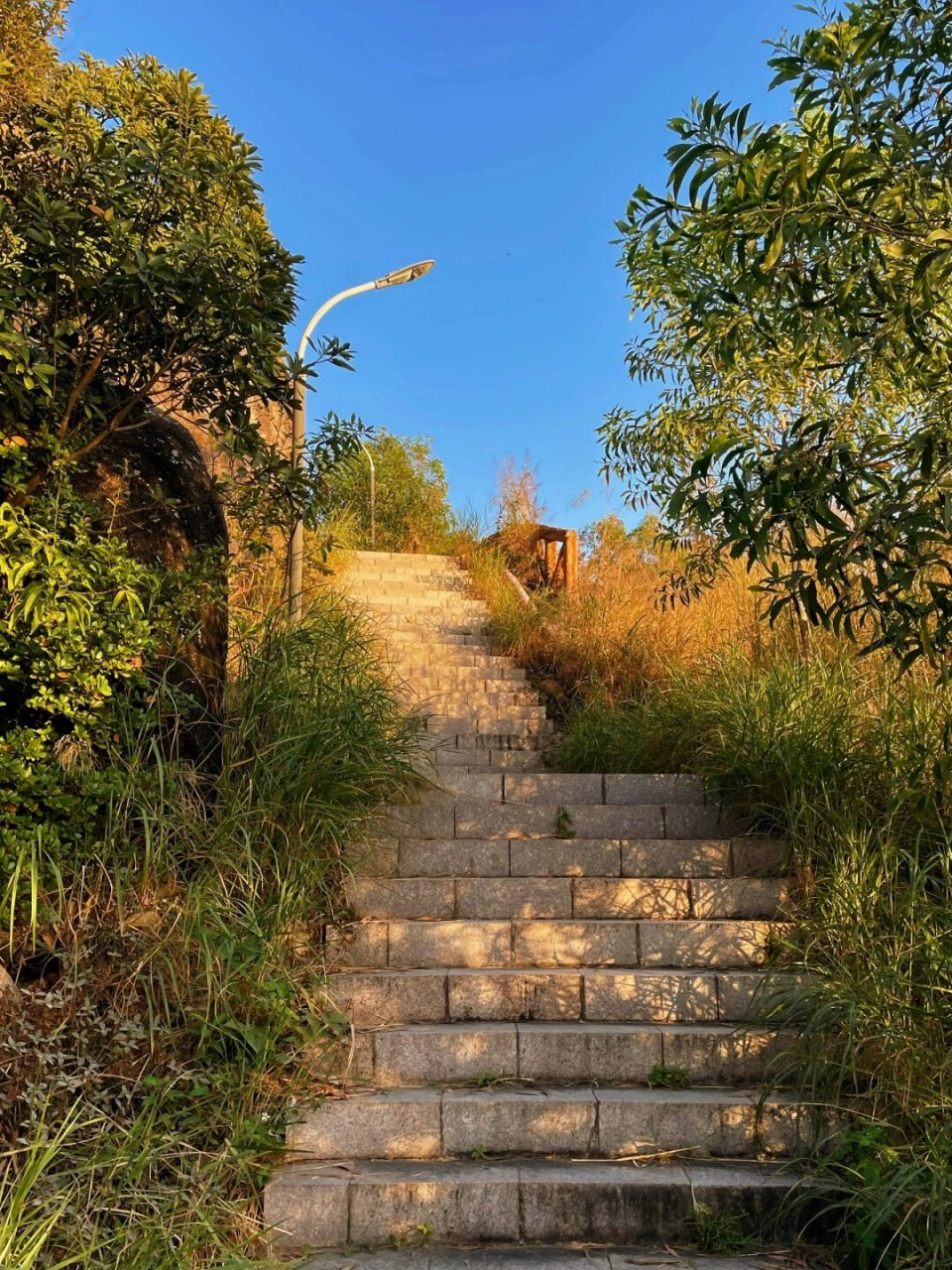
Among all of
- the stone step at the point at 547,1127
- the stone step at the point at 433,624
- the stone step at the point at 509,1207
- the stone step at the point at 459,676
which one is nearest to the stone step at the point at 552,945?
the stone step at the point at 547,1127

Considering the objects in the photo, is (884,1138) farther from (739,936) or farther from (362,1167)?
(362,1167)

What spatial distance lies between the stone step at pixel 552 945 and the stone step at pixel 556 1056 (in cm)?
42

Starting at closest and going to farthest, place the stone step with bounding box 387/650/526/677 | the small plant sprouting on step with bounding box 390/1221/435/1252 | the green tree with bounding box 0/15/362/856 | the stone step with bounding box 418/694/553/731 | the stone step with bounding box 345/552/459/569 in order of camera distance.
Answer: the small plant sprouting on step with bounding box 390/1221/435/1252 → the green tree with bounding box 0/15/362/856 → the stone step with bounding box 418/694/553/731 → the stone step with bounding box 387/650/526/677 → the stone step with bounding box 345/552/459/569

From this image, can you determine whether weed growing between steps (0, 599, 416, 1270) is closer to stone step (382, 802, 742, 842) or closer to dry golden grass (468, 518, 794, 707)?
stone step (382, 802, 742, 842)

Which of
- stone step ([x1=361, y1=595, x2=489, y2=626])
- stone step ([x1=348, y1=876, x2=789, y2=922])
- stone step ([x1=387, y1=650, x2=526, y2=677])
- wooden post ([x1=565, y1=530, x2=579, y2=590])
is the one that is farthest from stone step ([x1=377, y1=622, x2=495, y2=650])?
stone step ([x1=348, y1=876, x2=789, y2=922])

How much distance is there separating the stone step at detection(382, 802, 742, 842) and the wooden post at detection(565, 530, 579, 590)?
13.8 ft

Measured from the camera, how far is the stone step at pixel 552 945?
10.8 feet

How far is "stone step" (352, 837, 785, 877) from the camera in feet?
12.3

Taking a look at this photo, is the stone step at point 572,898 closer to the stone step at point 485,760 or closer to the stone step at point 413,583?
the stone step at point 485,760

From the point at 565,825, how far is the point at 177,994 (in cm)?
206

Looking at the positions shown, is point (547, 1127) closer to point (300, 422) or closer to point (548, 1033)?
point (548, 1033)

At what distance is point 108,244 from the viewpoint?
9.35 ft

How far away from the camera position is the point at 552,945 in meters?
3.34

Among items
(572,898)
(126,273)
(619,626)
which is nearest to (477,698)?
(619,626)
